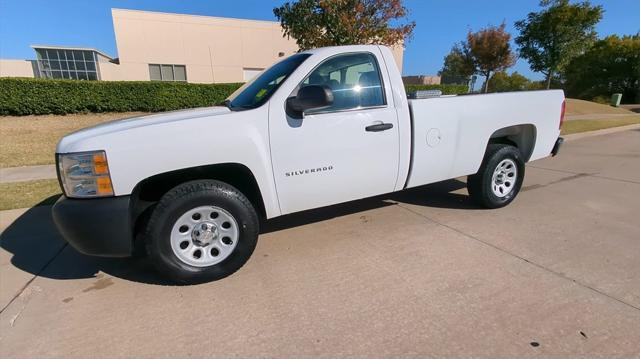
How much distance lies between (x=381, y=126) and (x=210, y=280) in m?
2.09

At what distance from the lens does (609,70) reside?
34.9m

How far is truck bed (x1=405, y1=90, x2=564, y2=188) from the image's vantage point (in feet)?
12.3

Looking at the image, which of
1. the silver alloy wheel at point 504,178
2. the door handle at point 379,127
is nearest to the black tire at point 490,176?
the silver alloy wheel at point 504,178

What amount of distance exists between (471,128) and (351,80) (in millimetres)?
1594

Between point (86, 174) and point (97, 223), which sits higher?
point (86, 174)

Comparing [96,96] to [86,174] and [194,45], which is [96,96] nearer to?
[194,45]

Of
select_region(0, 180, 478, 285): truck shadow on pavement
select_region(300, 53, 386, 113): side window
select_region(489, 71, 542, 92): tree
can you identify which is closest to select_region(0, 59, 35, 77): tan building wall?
select_region(0, 180, 478, 285): truck shadow on pavement

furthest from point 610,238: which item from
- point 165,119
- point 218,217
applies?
point 165,119

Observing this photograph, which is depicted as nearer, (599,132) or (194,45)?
(599,132)

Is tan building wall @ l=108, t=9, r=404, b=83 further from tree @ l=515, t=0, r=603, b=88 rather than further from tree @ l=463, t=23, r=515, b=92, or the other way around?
tree @ l=515, t=0, r=603, b=88

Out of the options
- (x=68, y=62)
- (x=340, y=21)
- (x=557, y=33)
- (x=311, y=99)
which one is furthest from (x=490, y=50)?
(x=68, y=62)

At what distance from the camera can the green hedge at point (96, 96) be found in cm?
1285

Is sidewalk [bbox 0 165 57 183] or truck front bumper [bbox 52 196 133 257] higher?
truck front bumper [bbox 52 196 133 257]

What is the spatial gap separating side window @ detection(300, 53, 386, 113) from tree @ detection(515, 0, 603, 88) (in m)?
20.5
